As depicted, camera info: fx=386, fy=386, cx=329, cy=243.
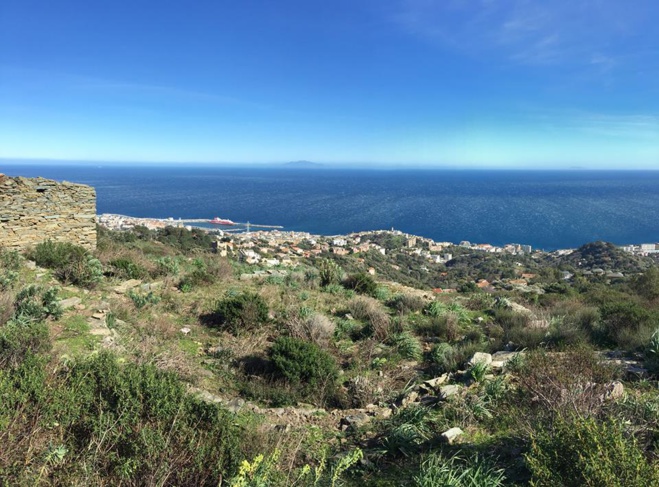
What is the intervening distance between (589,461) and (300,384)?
4086 millimetres

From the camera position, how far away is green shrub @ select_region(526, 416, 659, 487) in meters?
2.21

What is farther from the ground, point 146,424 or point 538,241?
point 146,424

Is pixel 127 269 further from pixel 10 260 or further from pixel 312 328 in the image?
pixel 312 328

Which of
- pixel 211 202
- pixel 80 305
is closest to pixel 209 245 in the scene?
pixel 80 305

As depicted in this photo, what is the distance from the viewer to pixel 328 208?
285ft

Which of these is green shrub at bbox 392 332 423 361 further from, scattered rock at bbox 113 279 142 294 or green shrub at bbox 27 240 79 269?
green shrub at bbox 27 240 79 269

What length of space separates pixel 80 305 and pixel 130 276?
2403 millimetres

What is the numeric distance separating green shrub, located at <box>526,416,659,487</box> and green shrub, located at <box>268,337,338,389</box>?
11.7ft

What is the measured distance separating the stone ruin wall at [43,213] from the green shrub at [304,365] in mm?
8376

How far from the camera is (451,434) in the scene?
3.93m

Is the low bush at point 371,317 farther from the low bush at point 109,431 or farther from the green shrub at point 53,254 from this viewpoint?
the green shrub at point 53,254

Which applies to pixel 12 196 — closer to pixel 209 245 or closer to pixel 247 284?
pixel 247 284

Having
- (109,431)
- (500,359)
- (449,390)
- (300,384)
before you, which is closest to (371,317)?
(500,359)

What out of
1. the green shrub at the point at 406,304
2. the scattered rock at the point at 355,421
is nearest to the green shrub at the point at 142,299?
the scattered rock at the point at 355,421
